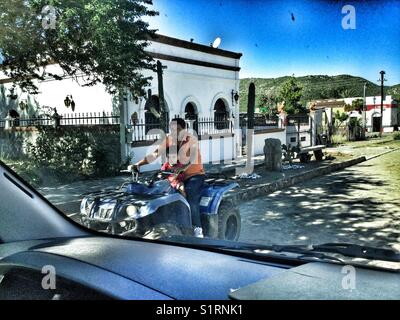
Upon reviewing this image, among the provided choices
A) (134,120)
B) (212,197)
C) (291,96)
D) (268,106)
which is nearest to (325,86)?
(291,96)

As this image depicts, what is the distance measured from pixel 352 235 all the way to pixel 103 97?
3.91m

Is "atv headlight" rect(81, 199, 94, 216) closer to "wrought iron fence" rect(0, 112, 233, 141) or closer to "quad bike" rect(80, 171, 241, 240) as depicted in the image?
"quad bike" rect(80, 171, 241, 240)

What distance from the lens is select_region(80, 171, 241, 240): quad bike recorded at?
2.13 m

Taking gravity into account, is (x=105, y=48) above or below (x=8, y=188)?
above

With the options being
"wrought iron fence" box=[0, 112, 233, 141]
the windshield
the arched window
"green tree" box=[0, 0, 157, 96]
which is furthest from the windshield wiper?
the arched window

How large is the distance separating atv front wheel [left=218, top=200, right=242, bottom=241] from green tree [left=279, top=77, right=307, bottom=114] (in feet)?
4.52

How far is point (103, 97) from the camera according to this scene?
4.99 metres

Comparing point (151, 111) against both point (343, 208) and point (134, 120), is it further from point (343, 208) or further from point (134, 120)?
point (343, 208)

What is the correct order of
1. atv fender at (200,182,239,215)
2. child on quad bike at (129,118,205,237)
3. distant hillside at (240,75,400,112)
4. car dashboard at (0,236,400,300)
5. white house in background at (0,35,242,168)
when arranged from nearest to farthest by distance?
car dashboard at (0,236,400,300)
distant hillside at (240,75,400,112)
child on quad bike at (129,118,205,237)
atv fender at (200,182,239,215)
white house in background at (0,35,242,168)

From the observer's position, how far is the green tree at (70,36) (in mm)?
2688

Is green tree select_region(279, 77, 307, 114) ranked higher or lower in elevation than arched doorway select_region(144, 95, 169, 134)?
lower

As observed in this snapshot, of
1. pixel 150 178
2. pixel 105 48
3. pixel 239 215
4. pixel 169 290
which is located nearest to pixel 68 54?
pixel 105 48
